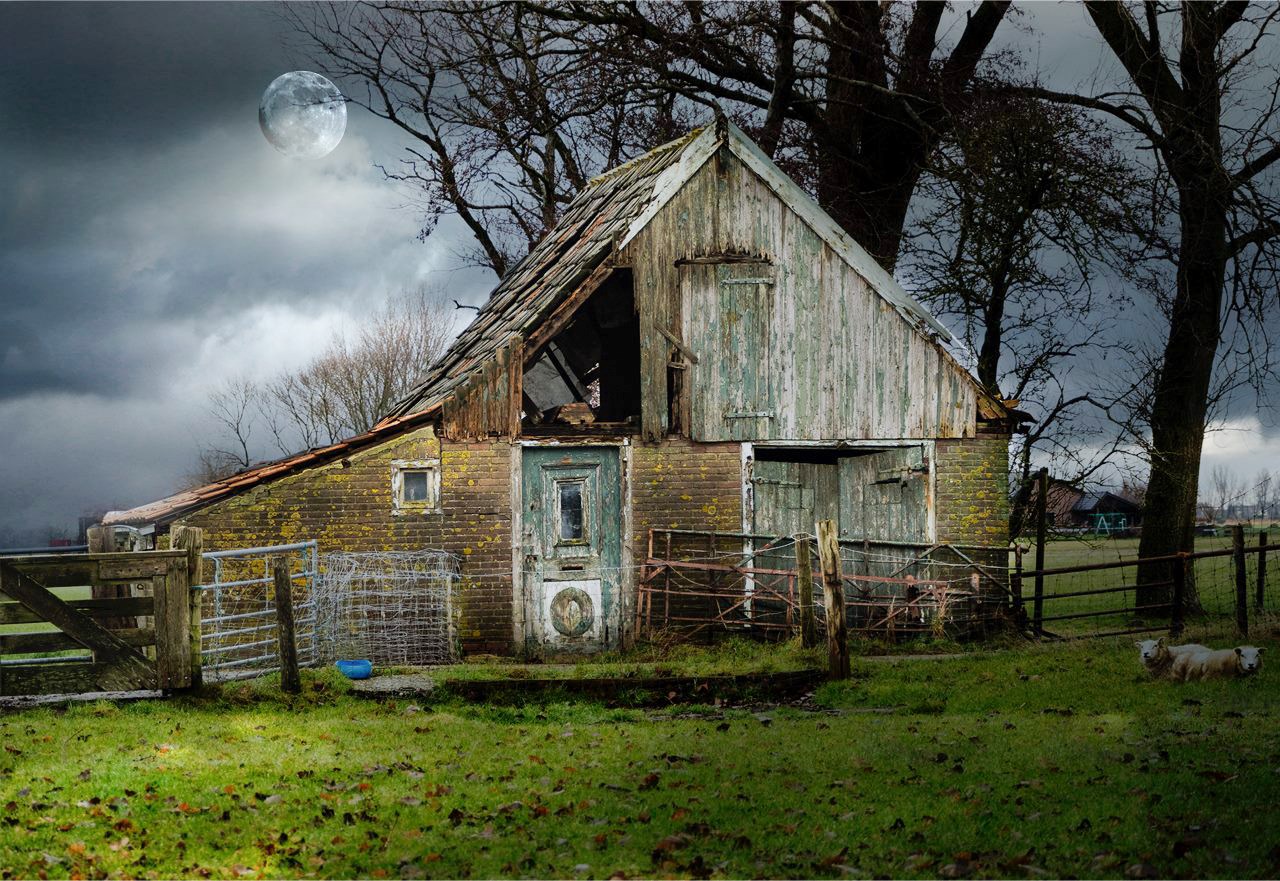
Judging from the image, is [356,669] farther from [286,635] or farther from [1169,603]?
[1169,603]

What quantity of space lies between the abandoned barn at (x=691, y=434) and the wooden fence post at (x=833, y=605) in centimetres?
319

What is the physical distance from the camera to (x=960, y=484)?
17750 mm

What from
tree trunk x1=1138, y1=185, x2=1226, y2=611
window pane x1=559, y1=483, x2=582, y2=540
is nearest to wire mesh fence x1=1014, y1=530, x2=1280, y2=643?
tree trunk x1=1138, y1=185, x2=1226, y2=611

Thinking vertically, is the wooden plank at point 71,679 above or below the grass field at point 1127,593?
above

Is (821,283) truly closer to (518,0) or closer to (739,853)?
(518,0)

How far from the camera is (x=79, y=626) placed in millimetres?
11961

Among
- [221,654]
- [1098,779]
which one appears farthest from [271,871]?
[221,654]

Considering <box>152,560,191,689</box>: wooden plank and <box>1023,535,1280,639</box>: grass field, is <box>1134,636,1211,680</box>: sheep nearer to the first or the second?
<box>1023,535,1280,639</box>: grass field

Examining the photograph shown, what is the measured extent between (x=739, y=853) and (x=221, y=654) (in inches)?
378

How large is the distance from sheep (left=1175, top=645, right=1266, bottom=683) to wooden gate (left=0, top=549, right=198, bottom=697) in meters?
10.3

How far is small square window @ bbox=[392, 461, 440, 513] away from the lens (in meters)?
16.5

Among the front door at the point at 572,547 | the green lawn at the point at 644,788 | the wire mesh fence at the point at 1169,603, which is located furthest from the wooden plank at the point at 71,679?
the wire mesh fence at the point at 1169,603

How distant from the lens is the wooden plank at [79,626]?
11.8 metres

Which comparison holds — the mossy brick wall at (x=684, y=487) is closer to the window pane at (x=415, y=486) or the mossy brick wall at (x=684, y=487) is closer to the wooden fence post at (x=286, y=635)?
the window pane at (x=415, y=486)
